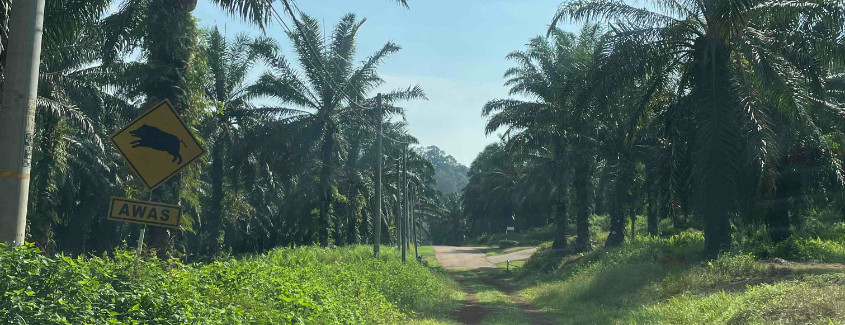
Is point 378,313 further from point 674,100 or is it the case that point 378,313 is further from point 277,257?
point 674,100

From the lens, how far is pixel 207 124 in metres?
34.6

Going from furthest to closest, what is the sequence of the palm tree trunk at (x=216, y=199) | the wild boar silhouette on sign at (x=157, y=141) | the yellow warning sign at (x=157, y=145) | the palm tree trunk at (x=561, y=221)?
the palm tree trunk at (x=561, y=221) < the palm tree trunk at (x=216, y=199) < the wild boar silhouette on sign at (x=157, y=141) < the yellow warning sign at (x=157, y=145)

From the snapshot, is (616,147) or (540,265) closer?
(616,147)

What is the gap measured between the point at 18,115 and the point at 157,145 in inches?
80.5

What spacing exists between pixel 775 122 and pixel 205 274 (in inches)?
668

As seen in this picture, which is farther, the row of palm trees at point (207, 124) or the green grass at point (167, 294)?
the row of palm trees at point (207, 124)

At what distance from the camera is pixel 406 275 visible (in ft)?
67.2

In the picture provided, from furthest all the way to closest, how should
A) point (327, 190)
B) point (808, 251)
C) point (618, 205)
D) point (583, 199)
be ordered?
1. point (583, 199)
2. point (327, 190)
3. point (618, 205)
4. point (808, 251)

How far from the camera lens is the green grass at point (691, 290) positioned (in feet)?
38.2

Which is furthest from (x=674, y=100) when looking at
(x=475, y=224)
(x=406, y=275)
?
(x=475, y=224)

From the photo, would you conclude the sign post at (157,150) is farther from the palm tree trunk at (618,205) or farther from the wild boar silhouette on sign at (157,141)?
the palm tree trunk at (618,205)

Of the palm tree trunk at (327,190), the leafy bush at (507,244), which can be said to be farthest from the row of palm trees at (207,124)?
the leafy bush at (507,244)

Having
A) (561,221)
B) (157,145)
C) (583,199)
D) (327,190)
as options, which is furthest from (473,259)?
(157,145)

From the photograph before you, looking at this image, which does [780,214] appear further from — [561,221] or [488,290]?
[561,221]
